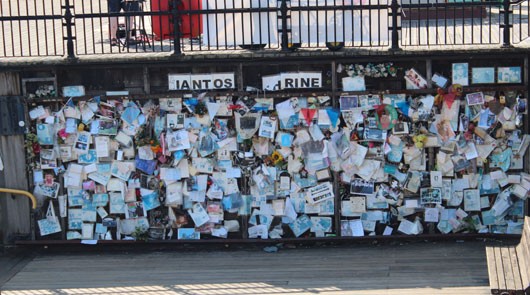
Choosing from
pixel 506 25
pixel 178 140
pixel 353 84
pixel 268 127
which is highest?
pixel 506 25

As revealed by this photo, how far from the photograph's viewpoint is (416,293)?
9008 mm

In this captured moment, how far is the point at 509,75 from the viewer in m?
10.5

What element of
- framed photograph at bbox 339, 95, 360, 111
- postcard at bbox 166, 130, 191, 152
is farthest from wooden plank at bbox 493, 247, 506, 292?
postcard at bbox 166, 130, 191, 152

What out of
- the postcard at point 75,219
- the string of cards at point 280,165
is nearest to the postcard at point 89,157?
the string of cards at point 280,165

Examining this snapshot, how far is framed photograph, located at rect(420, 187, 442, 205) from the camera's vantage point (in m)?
10.7

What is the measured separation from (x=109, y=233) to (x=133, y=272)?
1.07 meters

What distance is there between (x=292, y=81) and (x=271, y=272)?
2359 mm

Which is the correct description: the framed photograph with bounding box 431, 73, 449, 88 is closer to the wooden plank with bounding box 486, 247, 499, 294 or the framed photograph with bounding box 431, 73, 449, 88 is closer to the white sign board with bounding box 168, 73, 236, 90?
the wooden plank with bounding box 486, 247, 499, 294

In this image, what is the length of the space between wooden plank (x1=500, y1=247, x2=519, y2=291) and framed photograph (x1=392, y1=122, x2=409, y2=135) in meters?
1.95

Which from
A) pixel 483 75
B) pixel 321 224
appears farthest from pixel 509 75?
pixel 321 224

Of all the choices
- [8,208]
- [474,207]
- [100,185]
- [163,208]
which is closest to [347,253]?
[474,207]

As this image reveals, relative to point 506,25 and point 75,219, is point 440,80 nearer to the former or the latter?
point 506,25

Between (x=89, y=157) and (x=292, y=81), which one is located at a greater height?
(x=292, y=81)

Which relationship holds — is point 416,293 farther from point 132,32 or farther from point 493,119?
point 132,32
